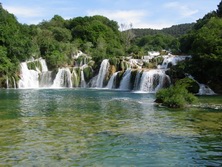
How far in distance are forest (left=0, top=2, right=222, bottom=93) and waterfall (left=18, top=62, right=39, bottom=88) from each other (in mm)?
1276

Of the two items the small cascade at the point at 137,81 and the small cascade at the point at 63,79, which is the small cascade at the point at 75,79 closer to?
the small cascade at the point at 63,79

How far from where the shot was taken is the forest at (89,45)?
1602 inches

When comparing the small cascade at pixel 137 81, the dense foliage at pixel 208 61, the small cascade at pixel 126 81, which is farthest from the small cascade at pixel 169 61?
the dense foliage at pixel 208 61

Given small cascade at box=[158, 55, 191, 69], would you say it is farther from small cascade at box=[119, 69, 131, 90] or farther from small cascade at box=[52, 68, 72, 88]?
small cascade at box=[52, 68, 72, 88]

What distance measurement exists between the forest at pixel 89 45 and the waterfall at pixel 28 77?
1.28m

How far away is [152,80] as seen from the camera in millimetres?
43406

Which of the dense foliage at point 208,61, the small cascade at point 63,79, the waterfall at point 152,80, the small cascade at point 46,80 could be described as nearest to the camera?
the dense foliage at point 208,61

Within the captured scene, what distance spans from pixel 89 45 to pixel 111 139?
6440 cm

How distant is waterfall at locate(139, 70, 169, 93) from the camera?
4294cm

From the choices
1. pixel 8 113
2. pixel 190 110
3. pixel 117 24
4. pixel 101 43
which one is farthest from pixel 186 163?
pixel 117 24

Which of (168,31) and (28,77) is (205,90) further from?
(168,31)

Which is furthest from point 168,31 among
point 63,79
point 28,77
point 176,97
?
point 176,97

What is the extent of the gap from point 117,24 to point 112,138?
94.8m

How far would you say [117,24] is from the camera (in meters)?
106
